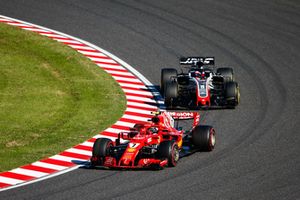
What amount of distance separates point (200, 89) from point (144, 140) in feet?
22.1

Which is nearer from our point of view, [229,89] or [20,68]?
[229,89]

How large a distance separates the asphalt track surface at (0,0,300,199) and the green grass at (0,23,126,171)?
89.3 inches

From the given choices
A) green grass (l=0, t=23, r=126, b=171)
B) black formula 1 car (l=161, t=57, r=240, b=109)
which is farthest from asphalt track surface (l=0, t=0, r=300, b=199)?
green grass (l=0, t=23, r=126, b=171)

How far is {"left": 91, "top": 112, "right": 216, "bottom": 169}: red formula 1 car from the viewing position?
24.3 m

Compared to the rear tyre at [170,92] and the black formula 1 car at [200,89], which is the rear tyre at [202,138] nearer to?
the black formula 1 car at [200,89]

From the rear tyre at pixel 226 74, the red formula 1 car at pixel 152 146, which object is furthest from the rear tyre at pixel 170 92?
the red formula 1 car at pixel 152 146

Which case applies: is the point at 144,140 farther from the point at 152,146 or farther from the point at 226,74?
the point at 226,74

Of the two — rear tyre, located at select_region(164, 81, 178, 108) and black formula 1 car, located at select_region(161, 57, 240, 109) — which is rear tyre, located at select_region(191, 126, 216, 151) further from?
rear tyre, located at select_region(164, 81, 178, 108)

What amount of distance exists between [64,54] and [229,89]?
1017 centimetres

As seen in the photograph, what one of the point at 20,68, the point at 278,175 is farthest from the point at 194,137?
the point at 20,68

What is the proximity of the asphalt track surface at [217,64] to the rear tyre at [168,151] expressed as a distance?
0.26 meters

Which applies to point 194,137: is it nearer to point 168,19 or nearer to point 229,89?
point 229,89

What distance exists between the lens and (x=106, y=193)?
878 inches

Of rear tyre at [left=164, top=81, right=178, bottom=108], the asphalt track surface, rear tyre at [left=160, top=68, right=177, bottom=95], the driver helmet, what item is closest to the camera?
the asphalt track surface
